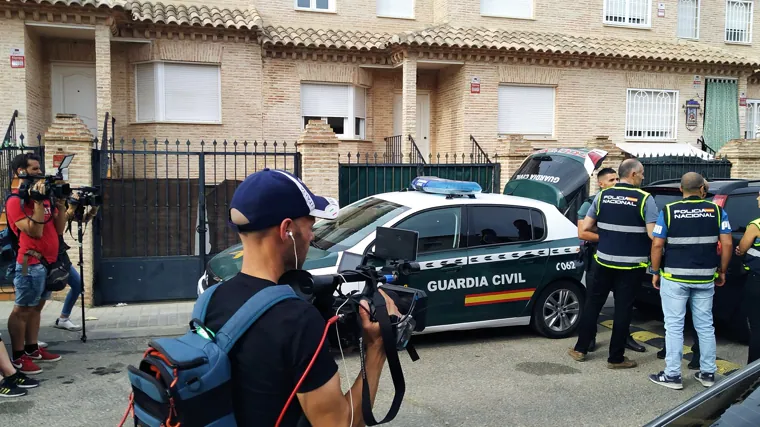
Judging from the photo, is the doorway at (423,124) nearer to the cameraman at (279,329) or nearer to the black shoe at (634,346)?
the black shoe at (634,346)

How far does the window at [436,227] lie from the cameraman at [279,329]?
4532mm

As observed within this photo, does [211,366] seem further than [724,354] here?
No

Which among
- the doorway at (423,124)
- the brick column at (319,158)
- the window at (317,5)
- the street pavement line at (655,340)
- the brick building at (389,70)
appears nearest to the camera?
the street pavement line at (655,340)

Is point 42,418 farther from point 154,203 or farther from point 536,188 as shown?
point 536,188

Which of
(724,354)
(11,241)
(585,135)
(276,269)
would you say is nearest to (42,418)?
(11,241)

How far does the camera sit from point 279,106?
51.0ft

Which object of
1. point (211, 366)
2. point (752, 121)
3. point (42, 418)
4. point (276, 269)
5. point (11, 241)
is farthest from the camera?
point (752, 121)

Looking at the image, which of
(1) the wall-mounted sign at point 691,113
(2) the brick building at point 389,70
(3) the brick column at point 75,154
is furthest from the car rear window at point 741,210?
(1) the wall-mounted sign at point 691,113

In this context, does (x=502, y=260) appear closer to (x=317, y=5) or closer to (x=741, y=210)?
(x=741, y=210)

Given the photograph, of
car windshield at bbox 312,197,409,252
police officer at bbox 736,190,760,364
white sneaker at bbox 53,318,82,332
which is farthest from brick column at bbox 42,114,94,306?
police officer at bbox 736,190,760,364

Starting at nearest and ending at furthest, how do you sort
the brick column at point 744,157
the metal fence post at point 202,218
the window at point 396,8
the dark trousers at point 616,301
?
the dark trousers at point 616,301 → the metal fence post at point 202,218 → the brick column at point 744,157 → the window at point 396,8

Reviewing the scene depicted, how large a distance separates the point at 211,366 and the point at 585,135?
56.0 ft

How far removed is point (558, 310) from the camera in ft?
23.2

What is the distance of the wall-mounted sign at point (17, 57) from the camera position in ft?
41.3
